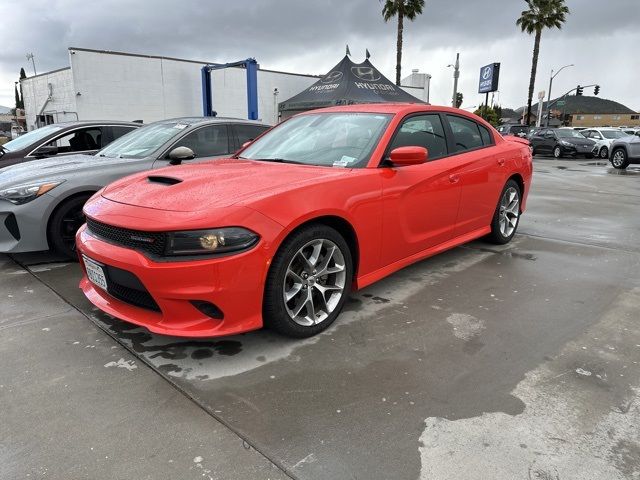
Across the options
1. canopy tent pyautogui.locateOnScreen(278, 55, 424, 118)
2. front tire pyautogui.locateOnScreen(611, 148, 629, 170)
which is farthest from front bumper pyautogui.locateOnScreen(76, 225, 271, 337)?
canopy tent pyautogui.locateOnScreen(278, 55, 424, 118)

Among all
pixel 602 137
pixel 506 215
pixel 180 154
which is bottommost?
pixel 506 215

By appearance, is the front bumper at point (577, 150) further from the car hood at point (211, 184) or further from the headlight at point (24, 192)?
the headlight at point (24, 192)

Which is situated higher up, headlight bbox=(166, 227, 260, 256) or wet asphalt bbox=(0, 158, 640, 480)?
headlight bbox=(166, 227, 260, 256)

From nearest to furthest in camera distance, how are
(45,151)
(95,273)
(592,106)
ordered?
1. (95,273)
2. (45,151)
3. (592,106)

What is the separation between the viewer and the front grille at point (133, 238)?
2.58 meters

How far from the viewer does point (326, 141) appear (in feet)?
12.2

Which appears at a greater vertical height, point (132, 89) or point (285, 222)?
point (132, 89)

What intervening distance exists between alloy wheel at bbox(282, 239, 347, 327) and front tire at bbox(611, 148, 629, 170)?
16.0m

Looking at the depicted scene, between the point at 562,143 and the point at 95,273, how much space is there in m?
23.3

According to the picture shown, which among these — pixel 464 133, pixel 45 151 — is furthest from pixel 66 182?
pixel 464 133

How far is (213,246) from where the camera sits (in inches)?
99.2

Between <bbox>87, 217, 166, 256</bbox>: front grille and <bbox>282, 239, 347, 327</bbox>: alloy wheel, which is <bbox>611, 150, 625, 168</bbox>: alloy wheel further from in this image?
<bbox>87, 217, 166, 256</bbox>: front grille

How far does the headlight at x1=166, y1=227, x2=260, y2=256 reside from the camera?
2.52 m

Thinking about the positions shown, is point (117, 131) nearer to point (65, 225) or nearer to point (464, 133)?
point (65, 225)
